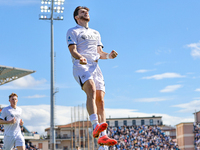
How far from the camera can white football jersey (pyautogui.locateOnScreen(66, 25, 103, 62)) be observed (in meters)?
6.12

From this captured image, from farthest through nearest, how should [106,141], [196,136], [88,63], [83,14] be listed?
[196,136]
[83,14]
[88,63]
[106,141]

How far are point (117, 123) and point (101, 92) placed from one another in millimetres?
80213

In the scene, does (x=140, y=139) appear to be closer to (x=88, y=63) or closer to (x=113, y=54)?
(x=113, y=54)

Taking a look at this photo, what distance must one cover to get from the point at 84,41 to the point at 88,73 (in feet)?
2.10

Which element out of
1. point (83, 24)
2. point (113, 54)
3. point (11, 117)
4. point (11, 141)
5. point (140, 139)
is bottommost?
point (140, 139)

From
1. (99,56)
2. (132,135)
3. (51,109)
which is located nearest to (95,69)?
(99,56)

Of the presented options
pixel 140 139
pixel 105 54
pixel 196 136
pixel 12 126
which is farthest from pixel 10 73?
pixel 196 136

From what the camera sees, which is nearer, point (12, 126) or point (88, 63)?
point (88, 63)

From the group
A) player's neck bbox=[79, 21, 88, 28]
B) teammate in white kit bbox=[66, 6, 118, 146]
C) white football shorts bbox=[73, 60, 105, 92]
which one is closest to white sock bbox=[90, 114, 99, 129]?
teammate in white kit bbox=[66, 6, 118, 146]

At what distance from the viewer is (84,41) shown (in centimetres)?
623

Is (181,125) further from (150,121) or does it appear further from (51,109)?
(51,109)

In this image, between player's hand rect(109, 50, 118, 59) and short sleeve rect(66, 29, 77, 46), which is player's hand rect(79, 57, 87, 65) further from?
player's hand rect(109, 50, 118, 59)

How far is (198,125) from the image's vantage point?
204ft

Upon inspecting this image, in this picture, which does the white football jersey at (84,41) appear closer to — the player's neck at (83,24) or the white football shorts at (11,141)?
the player's neck at (83,24)
